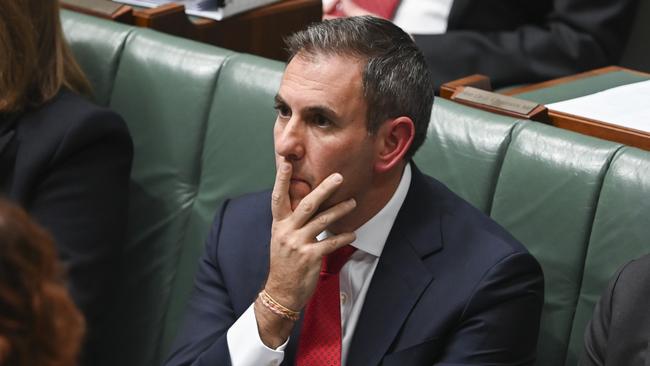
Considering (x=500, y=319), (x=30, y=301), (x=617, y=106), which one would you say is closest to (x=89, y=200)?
(x=500, y=319)

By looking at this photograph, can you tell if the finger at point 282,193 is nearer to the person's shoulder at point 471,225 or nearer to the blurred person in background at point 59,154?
the person's shoulder at point 471,225

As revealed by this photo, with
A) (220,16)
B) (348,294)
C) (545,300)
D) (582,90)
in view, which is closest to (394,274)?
(348,294)

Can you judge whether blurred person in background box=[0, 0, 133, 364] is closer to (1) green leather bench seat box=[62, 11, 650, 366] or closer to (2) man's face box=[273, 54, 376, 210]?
(1) green leather bench seat box=[62, 11, 650, 366]

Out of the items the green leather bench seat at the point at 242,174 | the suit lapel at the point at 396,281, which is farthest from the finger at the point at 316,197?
the green leather bench seat at the point at 242,174

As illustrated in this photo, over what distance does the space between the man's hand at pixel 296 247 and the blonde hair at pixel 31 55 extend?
49cm

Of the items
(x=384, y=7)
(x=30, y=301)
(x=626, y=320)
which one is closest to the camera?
(x=30, y=301)

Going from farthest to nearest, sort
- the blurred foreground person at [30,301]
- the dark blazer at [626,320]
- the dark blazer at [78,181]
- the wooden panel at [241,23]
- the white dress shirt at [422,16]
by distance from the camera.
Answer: the white dress shirt at [422,16] < the wooden panel at [241,23] < the dark blazer at [78,181] < the dark blazer at [626,320] < the blurred foreground person at [30,301]

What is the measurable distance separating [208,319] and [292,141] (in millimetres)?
269

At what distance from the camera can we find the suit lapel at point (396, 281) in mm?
1283

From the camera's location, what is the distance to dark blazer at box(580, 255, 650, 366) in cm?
117

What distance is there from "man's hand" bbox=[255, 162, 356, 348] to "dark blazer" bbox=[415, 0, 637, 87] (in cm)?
67

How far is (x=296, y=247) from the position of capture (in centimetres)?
126

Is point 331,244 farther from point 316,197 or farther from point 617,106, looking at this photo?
point 617,106

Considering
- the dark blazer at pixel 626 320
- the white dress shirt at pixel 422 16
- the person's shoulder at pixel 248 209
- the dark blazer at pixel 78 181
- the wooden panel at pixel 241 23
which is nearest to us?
the dark blazer at pixel 626 320
